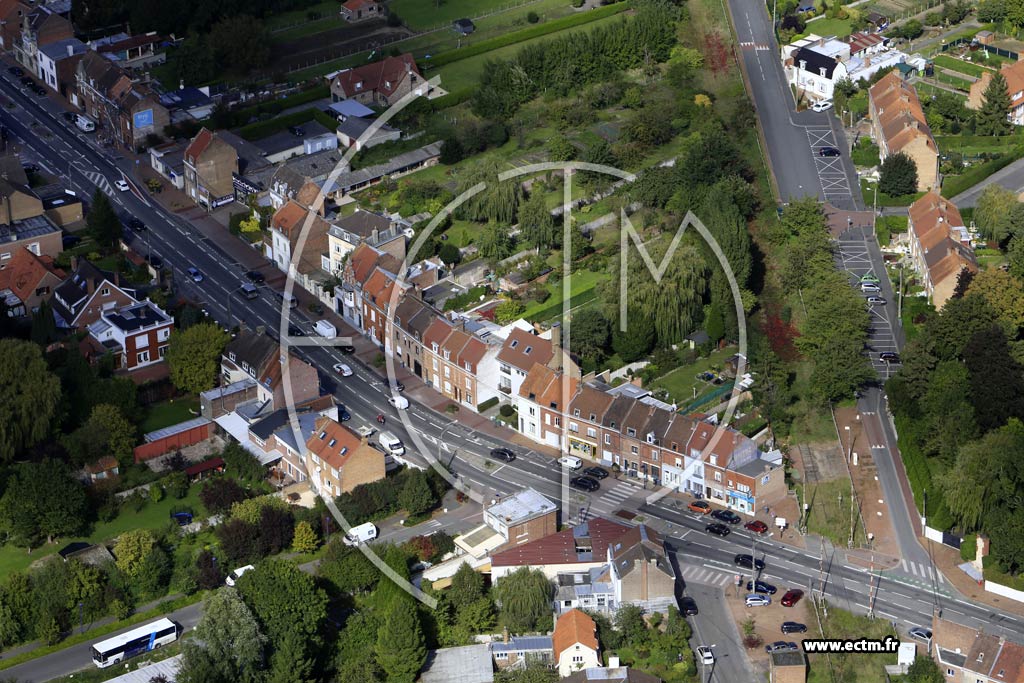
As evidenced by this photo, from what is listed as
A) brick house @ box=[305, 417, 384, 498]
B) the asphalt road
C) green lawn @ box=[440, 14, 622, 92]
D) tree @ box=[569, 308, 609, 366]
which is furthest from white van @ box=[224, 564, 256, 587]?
green lawn @ box=[440, 14, 622, 92]

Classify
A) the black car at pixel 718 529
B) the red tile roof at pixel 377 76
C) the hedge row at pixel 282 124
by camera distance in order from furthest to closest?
1. the red tile roof at pixel 377 76
2. the hedge row at pixel 282 124
3. the black car at pixel 718 529

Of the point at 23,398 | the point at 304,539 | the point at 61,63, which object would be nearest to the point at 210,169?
the point at 61,63

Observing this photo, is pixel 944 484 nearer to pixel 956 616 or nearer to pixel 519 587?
pixel 956 616

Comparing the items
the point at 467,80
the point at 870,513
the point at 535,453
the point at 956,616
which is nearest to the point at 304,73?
the point at 467,80

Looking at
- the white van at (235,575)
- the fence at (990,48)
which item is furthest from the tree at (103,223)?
the fence at (990,48)

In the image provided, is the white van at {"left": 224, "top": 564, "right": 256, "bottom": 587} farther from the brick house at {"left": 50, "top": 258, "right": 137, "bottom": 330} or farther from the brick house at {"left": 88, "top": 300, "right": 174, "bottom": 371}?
the brick house at {"left": 50, "top": 258, "right": 137, "bottom": 330}

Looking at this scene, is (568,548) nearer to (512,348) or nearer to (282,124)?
(512,348)

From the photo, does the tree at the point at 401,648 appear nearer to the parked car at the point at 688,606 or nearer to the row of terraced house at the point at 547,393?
the parked car at the point at 688,606
